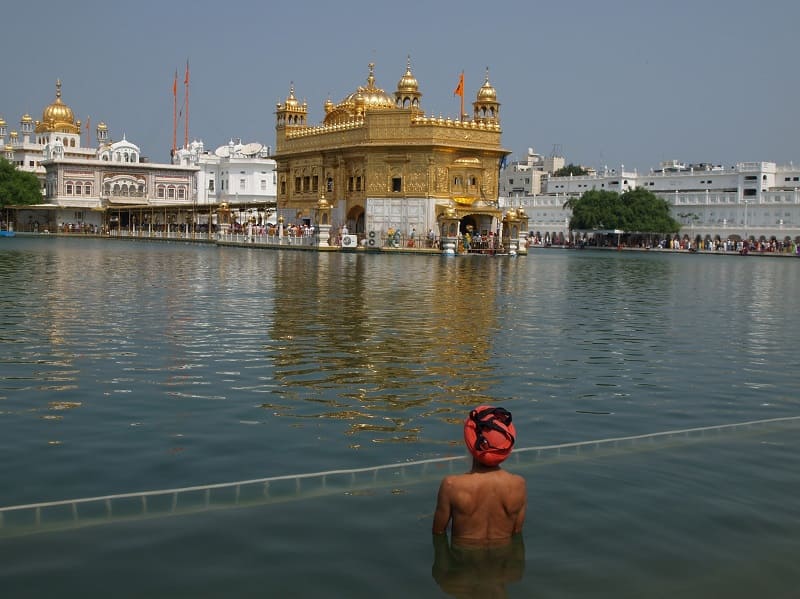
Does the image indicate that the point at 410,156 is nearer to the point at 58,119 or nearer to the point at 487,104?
the point at 487,104

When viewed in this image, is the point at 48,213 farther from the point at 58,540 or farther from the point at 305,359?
the point at 58,540

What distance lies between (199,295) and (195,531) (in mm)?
14831

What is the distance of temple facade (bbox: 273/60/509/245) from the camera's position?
52.9 metres

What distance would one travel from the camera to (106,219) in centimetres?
8756

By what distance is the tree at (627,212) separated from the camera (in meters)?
85.0

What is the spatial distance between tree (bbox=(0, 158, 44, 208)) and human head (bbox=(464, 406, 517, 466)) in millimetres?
83008

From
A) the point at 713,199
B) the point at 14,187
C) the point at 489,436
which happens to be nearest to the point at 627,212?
the point at 713,199

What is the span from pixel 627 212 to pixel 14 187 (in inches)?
2097

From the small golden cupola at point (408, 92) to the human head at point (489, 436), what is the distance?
49.3 m

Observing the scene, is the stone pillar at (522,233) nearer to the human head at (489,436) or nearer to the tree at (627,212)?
the tree at (627,212)

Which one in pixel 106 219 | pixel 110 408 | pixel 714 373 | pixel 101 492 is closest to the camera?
pixel 101 492

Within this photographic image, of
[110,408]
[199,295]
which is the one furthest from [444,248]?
[110,408]

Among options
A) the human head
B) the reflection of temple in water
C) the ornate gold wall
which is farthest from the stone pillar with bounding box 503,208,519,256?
the human head

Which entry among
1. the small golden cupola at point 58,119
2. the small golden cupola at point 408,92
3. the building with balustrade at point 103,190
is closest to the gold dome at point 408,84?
the small golden cupola at point 408,92
